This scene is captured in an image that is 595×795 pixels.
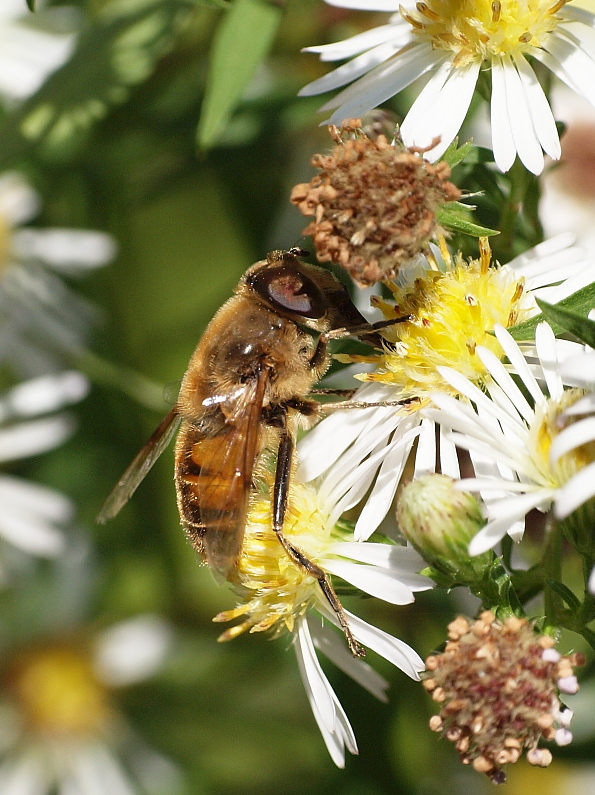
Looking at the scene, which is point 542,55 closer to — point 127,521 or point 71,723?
point 127,521

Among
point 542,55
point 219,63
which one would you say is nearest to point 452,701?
point 542,55

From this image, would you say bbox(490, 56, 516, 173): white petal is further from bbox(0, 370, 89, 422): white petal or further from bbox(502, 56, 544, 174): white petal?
bbox(0, 370, 89, 422): white petal

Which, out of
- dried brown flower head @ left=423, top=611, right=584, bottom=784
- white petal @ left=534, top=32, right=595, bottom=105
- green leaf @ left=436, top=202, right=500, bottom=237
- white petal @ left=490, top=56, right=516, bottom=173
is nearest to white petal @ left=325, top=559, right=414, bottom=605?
dried brown flower head @ left=423, top=611, right=584, bottom=784

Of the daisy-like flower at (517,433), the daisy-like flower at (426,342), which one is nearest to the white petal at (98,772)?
the daisy-like flower at (426,342)

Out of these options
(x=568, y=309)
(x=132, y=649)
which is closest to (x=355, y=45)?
(x=568, y=309)

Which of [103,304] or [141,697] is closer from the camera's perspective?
[103,304]
